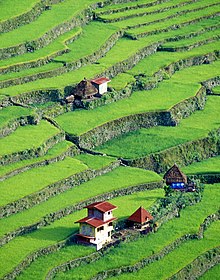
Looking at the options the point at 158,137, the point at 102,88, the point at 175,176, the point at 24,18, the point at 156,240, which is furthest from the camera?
the point at 24,18

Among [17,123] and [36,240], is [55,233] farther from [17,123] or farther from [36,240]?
[17,123]

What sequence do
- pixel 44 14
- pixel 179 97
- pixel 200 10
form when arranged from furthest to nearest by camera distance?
pixel 200 10, pixel 44 14, pixel 179 97

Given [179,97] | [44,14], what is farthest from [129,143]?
[44,14]

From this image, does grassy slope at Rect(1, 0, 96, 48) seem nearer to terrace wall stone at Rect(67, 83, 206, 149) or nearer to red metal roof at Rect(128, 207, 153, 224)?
terrace wall stone at Rect(67, 83, 206, 149)

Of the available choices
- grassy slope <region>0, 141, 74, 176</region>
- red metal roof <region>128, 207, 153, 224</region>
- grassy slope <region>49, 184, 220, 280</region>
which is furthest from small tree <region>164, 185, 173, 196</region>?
grassy slope <region>0, 141, 74, 176</region>

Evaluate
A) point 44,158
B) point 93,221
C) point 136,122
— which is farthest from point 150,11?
point 93,221

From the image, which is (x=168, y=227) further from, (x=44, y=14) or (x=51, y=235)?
(x=44, y=14)
